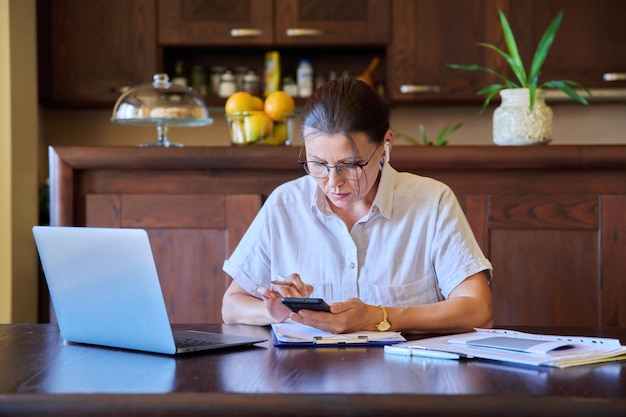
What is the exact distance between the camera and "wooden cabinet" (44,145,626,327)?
8.85ft

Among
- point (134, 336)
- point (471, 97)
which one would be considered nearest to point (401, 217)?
point (134, 336)

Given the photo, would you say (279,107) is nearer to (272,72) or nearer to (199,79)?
(272,72)

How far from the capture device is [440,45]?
380cm

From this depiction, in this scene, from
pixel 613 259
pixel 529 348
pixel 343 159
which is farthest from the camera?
pixel 613 259

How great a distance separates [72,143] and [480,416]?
134 inches

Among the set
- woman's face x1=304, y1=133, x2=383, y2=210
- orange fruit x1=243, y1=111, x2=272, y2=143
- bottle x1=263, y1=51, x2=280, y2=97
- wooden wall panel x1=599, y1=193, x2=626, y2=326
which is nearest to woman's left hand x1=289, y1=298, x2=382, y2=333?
woman's face x1=304, y1=133, x2=383, y2=210

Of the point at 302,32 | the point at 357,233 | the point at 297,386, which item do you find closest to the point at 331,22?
the point at 302,32

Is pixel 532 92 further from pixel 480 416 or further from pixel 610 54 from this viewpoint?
pixel 480 416

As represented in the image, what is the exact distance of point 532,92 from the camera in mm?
2719

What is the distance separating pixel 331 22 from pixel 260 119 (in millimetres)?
1218

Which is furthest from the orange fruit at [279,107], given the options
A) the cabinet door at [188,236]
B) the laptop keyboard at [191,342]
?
the laptop keyboard at [191,342]

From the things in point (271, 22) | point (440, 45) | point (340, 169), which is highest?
point (271, 22)

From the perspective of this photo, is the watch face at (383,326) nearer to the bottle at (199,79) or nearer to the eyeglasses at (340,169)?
the eyeglasses at (340,169)

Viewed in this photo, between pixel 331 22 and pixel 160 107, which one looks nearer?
pixel 160 107
